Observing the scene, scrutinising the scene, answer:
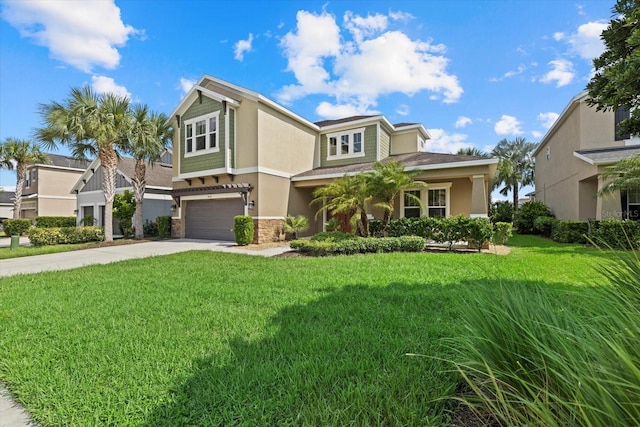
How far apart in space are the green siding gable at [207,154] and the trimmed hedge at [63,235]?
5.97 metres

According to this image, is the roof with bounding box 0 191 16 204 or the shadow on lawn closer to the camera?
the shadow on lawn

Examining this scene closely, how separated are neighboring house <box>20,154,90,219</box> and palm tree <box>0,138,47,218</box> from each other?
4.01 m

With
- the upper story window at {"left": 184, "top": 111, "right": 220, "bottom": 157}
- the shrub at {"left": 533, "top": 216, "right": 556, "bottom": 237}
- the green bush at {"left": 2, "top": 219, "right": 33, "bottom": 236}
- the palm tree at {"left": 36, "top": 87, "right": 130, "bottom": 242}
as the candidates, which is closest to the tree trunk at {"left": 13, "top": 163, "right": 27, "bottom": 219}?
the green bush at {"left": 2, "top": 219, "right": 33, "bottom": 236}

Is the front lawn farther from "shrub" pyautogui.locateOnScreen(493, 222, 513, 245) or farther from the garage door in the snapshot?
the garage door

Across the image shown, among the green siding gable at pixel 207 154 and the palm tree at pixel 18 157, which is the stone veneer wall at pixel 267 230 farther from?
the palm tree at pixel 18 157

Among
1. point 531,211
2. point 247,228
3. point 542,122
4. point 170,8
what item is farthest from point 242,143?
point 542,122

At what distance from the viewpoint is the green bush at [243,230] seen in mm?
13430

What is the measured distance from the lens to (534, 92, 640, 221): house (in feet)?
41.1

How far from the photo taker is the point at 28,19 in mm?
9117

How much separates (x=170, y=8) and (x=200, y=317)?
1227cm

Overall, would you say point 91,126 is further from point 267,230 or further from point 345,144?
point 345,144

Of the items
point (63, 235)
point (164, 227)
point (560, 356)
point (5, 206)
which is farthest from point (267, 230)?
point (5, 206)

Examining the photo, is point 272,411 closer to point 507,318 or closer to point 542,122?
point 507,318

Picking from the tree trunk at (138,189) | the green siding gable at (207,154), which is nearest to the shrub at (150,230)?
the tree trunk at (138,189)
